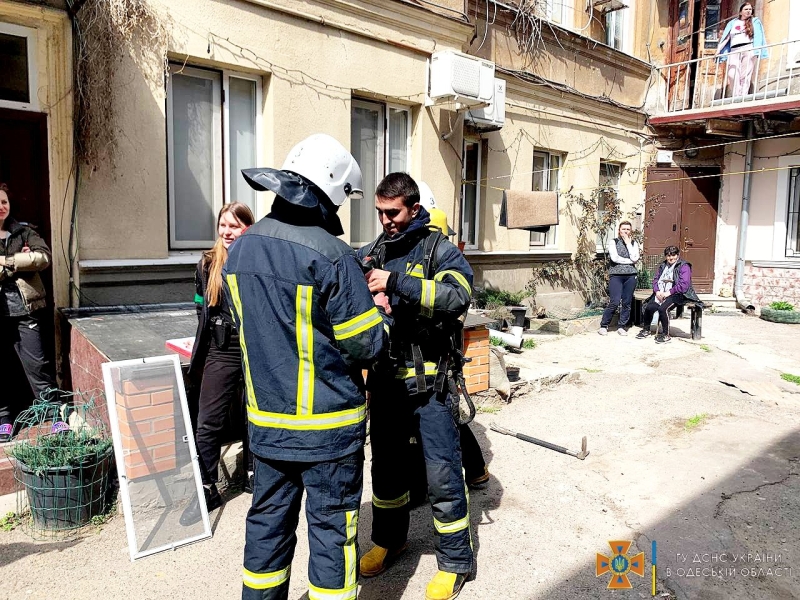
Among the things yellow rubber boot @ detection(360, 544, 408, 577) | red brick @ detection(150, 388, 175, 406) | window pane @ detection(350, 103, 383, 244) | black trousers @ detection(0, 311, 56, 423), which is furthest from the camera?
window pane @ detection(350, 103, 383, 244)

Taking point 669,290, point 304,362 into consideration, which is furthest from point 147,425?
point 669,290

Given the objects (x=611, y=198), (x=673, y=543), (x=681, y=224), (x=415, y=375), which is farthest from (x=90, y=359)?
(x=681, y=224)

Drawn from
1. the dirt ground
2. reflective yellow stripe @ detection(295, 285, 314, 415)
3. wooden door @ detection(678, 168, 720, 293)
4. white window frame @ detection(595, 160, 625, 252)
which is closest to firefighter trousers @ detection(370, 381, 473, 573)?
the dirt ground

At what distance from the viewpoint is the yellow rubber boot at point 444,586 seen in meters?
2.81

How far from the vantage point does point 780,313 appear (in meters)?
10.6

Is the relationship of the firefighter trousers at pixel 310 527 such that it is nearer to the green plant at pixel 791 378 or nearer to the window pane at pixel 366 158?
the window pane at pixel 366 158

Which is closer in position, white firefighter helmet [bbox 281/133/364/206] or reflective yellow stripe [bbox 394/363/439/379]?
white firefighter helmet [bbox 281/133/364/206]

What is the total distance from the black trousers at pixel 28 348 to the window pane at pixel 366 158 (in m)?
3.69

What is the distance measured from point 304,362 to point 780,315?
432 inches

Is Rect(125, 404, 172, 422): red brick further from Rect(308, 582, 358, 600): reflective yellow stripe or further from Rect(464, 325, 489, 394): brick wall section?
Rect(464, 325, 489, 394): brick wall section

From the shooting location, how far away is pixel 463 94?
7332mm

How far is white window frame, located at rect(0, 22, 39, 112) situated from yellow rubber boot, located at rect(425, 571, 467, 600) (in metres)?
4.45

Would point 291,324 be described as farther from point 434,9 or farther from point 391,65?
point 434,9

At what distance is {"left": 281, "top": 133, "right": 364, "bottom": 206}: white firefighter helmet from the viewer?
7.44 ft
